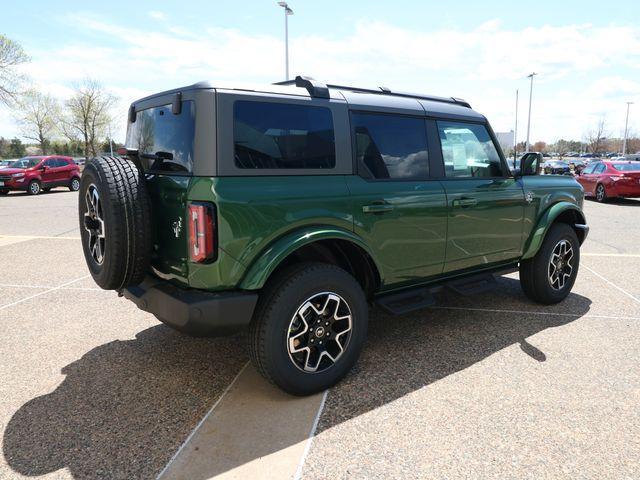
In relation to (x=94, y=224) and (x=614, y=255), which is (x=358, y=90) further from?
(x=614, y=255)

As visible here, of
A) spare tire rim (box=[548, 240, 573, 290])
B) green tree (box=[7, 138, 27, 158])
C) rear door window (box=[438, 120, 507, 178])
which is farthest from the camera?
green tree (box=[7, 138, 27, 158])

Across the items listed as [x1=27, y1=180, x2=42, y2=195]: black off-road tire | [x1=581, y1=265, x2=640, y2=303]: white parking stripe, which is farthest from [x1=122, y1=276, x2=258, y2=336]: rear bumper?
[x1=27, y1=180, x2=42, y2=195]: black off-road tire

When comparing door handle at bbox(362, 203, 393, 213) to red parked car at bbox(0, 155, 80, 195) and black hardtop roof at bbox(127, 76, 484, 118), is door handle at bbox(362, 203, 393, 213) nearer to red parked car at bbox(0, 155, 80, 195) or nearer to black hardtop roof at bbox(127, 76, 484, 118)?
black hardtop roof at bbox(127, 76, 484, 118)

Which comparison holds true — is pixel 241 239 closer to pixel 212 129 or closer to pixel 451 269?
pixel 212 129

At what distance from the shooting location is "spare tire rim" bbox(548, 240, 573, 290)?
4.75 m

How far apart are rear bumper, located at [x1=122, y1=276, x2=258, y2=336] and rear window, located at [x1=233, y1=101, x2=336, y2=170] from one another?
763 mm

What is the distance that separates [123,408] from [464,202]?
2850mm

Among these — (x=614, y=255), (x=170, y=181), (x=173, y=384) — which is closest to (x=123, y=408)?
(x=173, y=384)

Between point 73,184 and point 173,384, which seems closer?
point 173,384

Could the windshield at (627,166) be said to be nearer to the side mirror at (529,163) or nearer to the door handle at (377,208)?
the side mirror at (529,163)

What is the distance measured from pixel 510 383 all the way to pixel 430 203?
54.0 inches

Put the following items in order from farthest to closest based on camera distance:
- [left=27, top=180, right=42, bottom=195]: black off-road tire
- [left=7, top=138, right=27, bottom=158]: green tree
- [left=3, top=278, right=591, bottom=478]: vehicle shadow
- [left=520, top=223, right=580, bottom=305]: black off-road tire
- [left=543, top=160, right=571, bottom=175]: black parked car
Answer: [left=7, top=138, right=27, bottom=158]: green tree < [left=543, top=160, right=571, bottom=175]: black parked car < [left=27, top=180, right=42, bottom=195]: black off-road tire < [left=520, top=223, right=580, bottom=305]: black off-road tire < [left=3, top=278, right=591, bottom=478]: vehicle shadow

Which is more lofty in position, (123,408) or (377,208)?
(377,208)

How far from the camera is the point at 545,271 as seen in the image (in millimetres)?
4645
